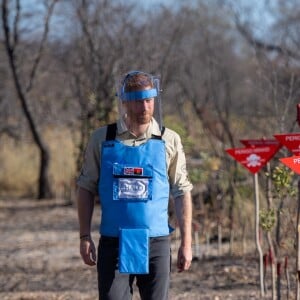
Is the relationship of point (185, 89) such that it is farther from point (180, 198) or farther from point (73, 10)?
point (180, 198)

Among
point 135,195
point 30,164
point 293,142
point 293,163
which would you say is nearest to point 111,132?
point 135,195

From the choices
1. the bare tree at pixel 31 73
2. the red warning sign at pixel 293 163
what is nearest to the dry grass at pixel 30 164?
the bare tree at pixel 31 73

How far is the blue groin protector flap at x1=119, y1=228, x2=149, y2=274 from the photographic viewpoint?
371cm

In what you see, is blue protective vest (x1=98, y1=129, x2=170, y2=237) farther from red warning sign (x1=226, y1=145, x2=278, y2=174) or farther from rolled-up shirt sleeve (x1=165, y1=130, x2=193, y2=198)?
red warning sign (x1=226, y1=145, x2=278, y2=174)

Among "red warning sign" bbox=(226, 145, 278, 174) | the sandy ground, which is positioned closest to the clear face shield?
"red warning sign" bbox=(226, 145, 278, 174)

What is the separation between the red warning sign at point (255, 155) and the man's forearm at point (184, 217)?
2.29 m

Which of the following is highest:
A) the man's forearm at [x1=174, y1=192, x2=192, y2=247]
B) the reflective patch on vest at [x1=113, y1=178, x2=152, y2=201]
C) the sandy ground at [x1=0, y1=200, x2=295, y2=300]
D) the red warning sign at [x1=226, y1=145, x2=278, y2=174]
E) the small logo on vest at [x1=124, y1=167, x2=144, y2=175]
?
the red warning sign at [x1=226, y1=145, x2=278, y2=174]

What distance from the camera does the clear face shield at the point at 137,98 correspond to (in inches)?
150

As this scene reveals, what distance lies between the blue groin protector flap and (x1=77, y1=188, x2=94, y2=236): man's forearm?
0.73 ft

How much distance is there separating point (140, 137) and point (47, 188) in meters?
12.0

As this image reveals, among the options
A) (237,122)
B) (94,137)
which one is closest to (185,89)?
(237,122)

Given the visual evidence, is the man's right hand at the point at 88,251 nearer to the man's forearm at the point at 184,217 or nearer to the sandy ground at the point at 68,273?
the man's forearm at the point at 184,217

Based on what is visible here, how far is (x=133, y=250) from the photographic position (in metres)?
3.71

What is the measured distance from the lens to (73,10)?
559 inches
